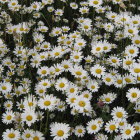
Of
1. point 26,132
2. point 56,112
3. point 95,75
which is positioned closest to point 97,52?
point 95,75

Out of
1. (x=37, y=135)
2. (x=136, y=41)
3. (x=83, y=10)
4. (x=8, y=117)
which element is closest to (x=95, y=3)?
(x=83, y=10)

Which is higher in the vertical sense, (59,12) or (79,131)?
(59,12)

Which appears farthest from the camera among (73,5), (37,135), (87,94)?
(73,5)

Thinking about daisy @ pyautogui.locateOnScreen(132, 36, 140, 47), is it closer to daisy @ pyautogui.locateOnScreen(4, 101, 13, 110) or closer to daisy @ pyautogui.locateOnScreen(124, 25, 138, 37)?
daisy @ pyautogui.locateOnScreen(124, 25, 138, 37)

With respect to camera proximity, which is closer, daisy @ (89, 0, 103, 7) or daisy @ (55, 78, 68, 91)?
daisy @ (55, 78, 68, 91)

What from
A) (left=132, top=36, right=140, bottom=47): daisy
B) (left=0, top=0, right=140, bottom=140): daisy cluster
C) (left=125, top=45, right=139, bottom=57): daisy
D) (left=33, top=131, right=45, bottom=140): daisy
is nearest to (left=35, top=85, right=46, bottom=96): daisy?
(left=0, top=0, right=140, bottom=140): daisy cluster

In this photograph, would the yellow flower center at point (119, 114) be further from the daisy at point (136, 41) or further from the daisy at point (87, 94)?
the daisy at point (136, 41)

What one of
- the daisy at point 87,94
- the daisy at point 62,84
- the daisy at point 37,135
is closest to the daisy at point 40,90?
the daisy at point 62,84

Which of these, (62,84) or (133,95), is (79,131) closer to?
(62,84)
